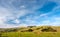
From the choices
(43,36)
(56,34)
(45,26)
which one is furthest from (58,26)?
(43,36)

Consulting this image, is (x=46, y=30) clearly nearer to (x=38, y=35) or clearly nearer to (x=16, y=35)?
(x=38, y=35)

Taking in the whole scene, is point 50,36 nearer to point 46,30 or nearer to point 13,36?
point 46,30

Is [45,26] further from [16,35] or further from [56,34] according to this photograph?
[16,35]

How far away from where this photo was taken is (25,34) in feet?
41.0

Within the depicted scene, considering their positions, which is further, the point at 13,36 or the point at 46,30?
the point at 46,30

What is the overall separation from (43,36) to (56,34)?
5.11ft

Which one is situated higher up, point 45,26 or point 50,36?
point 45,26

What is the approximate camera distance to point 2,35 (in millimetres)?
12711

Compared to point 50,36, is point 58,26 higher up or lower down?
higher up

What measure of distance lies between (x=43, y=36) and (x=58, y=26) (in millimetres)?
4267

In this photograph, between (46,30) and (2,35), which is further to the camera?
(46,30)

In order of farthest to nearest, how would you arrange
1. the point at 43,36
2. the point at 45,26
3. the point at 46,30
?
the point at 45,26
the point at 46,30
the point at 43,36

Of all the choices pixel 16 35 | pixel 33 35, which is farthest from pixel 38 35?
pixel 16 35

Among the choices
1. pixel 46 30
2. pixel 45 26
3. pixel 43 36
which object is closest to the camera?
pixel 43 36
